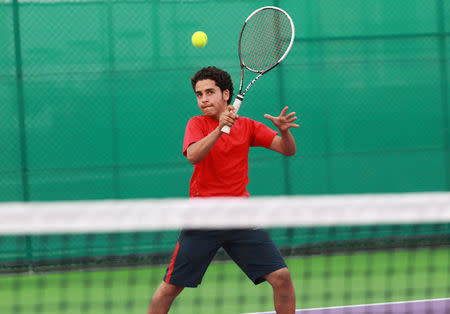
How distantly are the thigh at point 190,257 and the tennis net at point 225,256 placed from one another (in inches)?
7.2

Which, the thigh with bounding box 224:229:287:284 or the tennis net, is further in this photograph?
the thigh with bounding box 224:229:287:284

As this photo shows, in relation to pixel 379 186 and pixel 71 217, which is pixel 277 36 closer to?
pixel 379 186

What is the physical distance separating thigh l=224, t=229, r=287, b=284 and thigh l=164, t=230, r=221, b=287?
105 millimetres

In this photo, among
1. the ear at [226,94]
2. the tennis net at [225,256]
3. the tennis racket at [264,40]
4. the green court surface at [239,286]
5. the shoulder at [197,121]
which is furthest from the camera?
the tennis racket at [264,40]

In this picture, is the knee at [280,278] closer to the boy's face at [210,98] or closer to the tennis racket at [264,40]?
the boy's face at [210,98]

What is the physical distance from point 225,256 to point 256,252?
Result: 9.31 feet

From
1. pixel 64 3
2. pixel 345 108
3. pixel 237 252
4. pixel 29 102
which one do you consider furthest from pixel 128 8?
pixel 237 252

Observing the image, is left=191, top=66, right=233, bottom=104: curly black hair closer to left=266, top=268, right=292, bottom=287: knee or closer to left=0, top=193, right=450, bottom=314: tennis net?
left=0, top=193, right=450, bottom=314: tennis net

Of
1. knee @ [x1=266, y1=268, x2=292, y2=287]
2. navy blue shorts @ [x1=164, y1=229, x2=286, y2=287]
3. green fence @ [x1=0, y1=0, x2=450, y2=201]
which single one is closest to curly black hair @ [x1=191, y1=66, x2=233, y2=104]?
navy blue shorts @ [x1=164, y1=229, x2=286, y2=287]

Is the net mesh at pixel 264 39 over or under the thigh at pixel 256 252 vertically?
over

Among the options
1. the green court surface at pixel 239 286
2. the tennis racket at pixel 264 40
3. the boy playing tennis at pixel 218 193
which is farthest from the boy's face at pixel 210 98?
the tennis racket at pixel 264 40

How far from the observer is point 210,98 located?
3.26m

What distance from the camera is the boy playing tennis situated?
3080 millimetres

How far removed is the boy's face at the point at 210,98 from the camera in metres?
3.25
